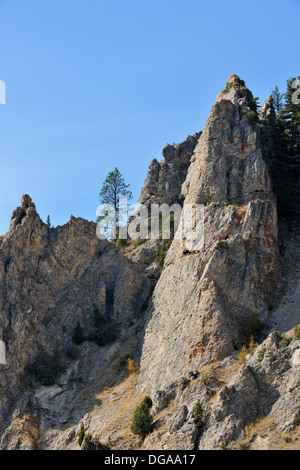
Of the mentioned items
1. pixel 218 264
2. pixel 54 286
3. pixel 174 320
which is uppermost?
pixel 218 264

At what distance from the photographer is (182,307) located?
1748 inches

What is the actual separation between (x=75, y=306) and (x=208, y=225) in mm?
16333

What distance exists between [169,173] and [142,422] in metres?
39.7

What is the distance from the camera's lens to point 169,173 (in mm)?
68625

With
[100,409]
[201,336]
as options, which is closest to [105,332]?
[100,409]

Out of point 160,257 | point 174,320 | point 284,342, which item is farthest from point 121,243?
point 284,342

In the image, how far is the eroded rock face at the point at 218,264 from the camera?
40.8m

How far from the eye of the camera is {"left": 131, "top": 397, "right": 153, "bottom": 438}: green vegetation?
116ft

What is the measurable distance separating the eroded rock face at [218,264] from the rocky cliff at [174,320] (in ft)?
0.39

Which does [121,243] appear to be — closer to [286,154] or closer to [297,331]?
[286,154]
